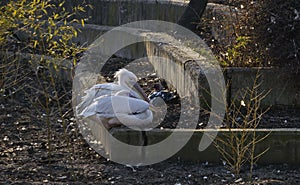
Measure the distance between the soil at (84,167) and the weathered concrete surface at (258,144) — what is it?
7 cm

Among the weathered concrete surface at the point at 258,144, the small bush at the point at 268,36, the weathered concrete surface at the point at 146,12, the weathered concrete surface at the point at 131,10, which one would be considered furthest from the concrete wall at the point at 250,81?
the weathered concrete surface at the point at 131,10

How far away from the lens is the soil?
22.5 ft

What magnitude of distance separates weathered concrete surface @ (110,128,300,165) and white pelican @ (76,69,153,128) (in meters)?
0.21

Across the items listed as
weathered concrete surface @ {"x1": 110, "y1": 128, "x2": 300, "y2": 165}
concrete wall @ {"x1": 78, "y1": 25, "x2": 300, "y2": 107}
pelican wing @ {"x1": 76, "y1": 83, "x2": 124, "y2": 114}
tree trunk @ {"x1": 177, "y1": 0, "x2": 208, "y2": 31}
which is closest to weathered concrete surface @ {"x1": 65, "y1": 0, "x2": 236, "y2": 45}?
tree trunk @ {"x1": 177, "y1": 0, "x2": 208, "y2": 31}

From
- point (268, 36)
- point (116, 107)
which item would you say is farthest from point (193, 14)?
point (116, 107)

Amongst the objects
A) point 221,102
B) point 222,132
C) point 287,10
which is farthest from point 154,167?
point 287,10

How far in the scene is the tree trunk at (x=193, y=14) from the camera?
11.8m

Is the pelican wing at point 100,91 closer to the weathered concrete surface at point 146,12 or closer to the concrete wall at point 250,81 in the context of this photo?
the concrete wall at point 250,81

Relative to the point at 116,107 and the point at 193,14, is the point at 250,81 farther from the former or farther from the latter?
the point at 193,14

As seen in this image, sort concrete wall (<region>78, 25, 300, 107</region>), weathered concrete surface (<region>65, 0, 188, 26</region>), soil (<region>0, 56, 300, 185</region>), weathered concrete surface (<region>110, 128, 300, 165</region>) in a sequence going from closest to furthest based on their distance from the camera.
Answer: soil (<region>0, 56, 300, 185</region>), weathered concrete surface (<region>110, 128, 300, 165</region>), concrete wall (<region>78, 25, 300, 107</region>), weathered concrete surface (<region>65, 0, 188, 26</region>)

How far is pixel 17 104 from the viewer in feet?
33.5

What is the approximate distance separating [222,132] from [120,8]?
7.77m

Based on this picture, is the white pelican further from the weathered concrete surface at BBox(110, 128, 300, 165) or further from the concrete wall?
the concrete wall

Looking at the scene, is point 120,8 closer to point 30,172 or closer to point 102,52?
point 102,52
